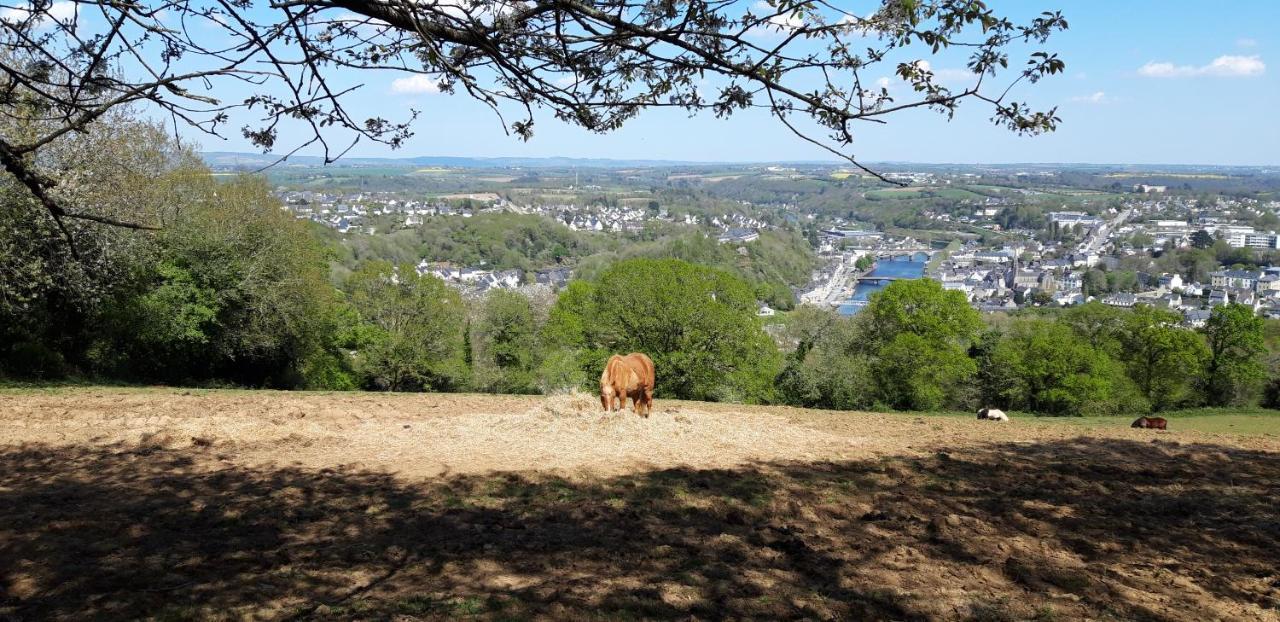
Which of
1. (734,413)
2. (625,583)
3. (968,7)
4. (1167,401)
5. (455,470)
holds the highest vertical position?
(968,7)

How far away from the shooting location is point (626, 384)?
12852mm

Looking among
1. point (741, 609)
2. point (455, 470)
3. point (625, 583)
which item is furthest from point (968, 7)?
point (455, 470)

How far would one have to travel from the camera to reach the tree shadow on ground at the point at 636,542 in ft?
15.6

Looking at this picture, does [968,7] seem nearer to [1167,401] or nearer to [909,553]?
[909,553]

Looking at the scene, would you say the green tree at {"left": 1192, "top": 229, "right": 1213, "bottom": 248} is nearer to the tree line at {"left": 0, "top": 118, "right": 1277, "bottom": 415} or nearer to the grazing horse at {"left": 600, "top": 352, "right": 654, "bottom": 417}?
the tree line at {"left": 0, "top": 118, "right": 1277, "bottom": 415}

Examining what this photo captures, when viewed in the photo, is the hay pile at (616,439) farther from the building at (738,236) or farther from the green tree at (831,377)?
the building at (738,236)

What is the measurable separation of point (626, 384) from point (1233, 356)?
134 feet

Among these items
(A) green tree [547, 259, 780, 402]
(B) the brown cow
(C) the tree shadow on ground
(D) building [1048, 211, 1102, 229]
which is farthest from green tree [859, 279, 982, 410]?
(D) building [1048, 211, 1102, 229]

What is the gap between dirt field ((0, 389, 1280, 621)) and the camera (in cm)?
482

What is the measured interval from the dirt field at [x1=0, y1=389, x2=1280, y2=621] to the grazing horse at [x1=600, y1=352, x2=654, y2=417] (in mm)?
1037

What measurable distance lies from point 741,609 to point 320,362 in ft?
105

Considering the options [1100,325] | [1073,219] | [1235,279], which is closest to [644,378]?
[1100,325]

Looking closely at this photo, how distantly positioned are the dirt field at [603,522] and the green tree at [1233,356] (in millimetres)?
33894

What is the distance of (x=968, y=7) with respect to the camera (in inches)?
155
